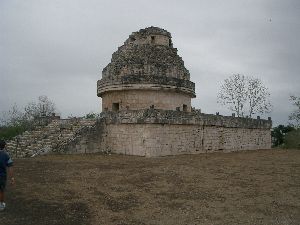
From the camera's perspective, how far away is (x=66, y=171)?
10828 mm

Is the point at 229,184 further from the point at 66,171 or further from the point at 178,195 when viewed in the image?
the point at 66,171

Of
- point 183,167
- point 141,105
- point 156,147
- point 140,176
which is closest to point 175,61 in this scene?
point 141,105

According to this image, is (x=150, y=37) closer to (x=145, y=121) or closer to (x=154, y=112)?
(x=154, y=112)

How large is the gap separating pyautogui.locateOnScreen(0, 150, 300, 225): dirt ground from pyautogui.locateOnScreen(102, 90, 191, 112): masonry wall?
19.3 ft

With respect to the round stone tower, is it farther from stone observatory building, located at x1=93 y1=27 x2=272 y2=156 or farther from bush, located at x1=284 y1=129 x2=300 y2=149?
bush, located at x1=284 y1=129 x2=300 y2=149

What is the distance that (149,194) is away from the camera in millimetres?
8320

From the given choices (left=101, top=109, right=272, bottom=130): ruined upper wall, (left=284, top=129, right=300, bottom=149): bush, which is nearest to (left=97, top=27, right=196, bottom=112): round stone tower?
(left=101, top=109, right=272, bottom=130): ruined upper wall

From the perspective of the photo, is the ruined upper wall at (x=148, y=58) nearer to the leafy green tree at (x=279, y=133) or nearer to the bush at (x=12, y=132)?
the bush at (x=12, y=132)

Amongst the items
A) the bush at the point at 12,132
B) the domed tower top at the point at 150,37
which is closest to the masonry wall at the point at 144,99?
the domed tower top at the point at 150,37

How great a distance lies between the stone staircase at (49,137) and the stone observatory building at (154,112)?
976 mm

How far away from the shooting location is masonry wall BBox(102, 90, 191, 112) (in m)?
18.3

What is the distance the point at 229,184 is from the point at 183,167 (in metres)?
2.80

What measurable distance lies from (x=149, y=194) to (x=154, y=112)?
6894 millimetres

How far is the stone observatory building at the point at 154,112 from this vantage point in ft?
49.9
